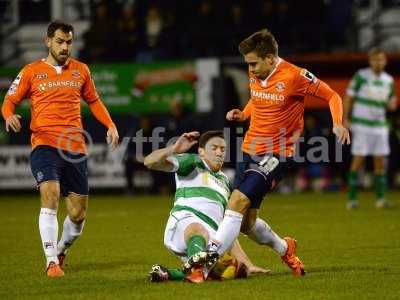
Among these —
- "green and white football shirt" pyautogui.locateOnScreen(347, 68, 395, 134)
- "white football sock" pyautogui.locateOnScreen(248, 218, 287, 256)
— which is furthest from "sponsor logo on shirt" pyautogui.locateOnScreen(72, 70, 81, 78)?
"green and white football shirt" pyautogui.locateOnScreen(347, 68, 395, 134)

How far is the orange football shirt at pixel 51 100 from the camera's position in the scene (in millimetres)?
9938

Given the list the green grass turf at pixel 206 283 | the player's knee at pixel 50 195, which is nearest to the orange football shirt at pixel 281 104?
the green grass turf at pixel 206 283

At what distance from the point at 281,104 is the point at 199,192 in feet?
3.53

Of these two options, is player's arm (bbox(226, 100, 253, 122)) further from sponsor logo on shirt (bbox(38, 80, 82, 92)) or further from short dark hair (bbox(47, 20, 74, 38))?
short dark hair (bbox(47, 20, 74, 38))

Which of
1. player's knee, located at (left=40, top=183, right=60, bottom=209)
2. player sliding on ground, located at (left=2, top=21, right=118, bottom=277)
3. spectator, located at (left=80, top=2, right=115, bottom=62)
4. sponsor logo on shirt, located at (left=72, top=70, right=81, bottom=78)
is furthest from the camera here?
spectator, located at (left=80, top=2, right=115, bottom=62)

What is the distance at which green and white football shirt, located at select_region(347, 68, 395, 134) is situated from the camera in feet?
57.3

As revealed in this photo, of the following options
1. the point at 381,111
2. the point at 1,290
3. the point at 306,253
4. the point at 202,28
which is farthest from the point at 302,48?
the point at 1,290

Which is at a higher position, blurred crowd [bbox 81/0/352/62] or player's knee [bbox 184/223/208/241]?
blurred crowd [bbox 81/0/352/62]

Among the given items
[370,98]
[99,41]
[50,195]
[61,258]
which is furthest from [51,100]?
[99,41]

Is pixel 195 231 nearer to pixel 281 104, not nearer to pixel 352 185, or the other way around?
pixel 281 104

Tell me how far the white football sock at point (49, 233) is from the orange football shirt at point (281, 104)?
1.91 m

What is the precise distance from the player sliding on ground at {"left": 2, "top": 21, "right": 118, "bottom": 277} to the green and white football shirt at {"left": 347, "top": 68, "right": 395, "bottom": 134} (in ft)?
26.7

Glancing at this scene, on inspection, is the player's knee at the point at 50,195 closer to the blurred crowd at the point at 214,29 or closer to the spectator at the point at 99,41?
the blurred crowd at the point at 214,29

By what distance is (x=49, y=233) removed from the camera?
9523 mm
